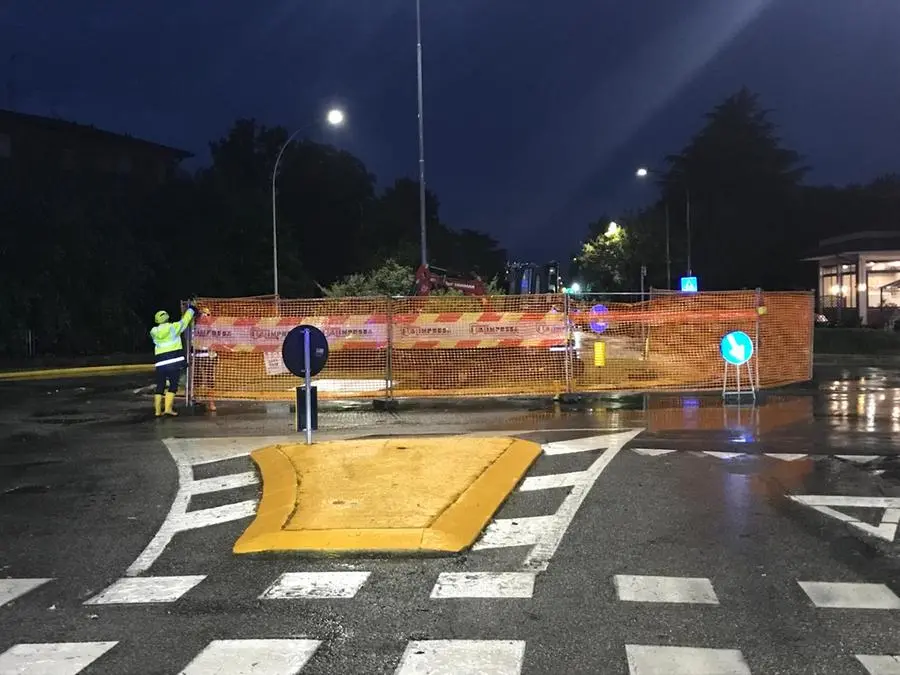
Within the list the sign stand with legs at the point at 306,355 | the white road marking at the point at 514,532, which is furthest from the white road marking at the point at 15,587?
the sign stand with legs at the point at 306,355

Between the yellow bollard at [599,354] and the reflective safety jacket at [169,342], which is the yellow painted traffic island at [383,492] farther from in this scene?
the yellow bollard at [599,354]

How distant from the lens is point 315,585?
5.32 metres

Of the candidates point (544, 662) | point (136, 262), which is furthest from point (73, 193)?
point (544, 662)

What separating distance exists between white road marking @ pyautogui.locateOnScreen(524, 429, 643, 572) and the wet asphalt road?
A: 0.03 m

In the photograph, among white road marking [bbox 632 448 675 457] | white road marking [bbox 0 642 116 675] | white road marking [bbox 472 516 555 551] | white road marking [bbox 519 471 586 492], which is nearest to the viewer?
white road marking [bbox 0 642 116 675]

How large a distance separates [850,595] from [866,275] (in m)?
41.6

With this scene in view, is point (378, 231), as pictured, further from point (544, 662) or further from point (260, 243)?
point (544, 662)

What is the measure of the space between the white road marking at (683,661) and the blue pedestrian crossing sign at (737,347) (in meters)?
10.2

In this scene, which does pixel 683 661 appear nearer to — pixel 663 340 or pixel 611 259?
pixel 663 340

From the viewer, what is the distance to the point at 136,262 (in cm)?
3156

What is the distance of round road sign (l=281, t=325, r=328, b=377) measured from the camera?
8875 mm

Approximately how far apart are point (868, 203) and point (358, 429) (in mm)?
60870

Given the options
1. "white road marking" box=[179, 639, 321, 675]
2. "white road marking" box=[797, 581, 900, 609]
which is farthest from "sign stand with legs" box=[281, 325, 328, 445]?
"white road marking" box=[797, 581, 900, 609]

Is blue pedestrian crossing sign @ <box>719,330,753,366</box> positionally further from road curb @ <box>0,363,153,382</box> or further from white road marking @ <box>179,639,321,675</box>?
road curb @ <box>0,363,153,382</box>
